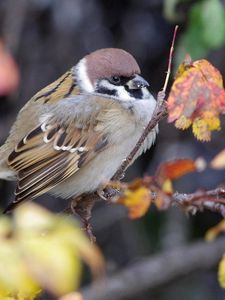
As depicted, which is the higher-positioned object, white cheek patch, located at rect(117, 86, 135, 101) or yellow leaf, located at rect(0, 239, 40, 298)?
yellow leaf, located at rect(0, 239, 40, 298)

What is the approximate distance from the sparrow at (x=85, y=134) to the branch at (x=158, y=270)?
1.28 m

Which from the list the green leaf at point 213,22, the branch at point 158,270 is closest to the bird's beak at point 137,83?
the green leaf at point 213,22

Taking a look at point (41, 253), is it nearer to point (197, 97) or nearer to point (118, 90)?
point (197, 97)

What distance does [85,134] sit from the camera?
314cm

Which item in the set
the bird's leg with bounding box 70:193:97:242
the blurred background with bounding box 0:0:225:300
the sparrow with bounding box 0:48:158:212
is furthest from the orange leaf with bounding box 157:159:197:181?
the blurred background with bounding box 0:0:225:300

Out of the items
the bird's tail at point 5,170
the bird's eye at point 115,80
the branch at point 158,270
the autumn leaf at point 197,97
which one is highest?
the autumn leaf at point 197,97

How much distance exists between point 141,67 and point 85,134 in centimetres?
172

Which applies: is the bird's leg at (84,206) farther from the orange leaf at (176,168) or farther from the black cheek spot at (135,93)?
the orange leaf at (176,168)

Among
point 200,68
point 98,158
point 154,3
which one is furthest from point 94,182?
point 154,3

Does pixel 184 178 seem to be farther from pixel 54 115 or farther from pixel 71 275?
pixel 71 275

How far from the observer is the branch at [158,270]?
4.31 m

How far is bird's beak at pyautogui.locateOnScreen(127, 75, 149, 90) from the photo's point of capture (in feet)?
10.2

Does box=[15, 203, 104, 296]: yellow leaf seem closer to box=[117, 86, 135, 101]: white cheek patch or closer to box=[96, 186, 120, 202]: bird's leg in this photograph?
box=[96, 186, 120, 202]: bird's leg

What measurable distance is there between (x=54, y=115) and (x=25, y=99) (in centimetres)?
163
